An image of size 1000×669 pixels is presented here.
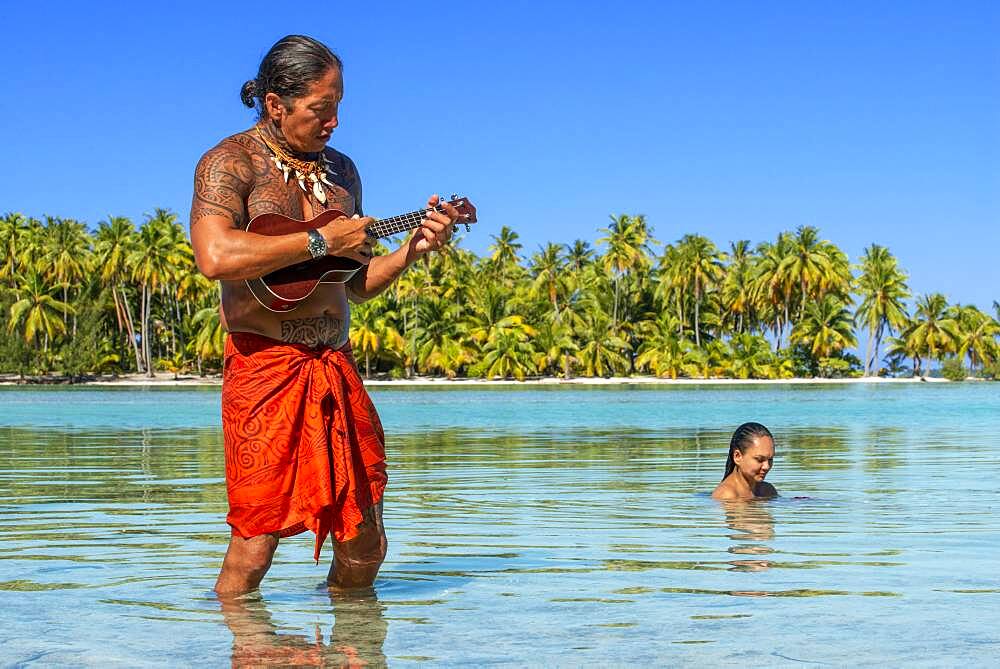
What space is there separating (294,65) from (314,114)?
0.51ft

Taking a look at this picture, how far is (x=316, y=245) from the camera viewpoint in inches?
150

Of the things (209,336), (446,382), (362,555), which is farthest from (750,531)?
(446,382)

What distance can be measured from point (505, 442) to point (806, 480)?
25.1ft

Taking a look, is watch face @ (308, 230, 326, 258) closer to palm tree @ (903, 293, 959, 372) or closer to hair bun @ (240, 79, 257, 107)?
hair bun @ (240, 79, 257, 107)

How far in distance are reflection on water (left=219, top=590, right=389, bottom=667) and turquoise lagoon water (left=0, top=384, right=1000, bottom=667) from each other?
1cm

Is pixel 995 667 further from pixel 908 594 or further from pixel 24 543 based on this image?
pixel 24 543

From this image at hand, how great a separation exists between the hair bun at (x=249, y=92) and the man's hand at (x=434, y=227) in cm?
65

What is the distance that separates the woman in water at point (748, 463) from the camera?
867 centimetres

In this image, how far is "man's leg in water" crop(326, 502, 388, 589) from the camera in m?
4.27

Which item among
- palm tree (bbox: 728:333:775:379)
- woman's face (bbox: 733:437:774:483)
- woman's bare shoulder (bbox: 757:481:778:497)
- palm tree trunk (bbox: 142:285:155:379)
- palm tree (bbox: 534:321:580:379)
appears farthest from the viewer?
palm tree trunk (bbox: 142:285:155:379)

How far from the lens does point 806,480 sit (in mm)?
11062

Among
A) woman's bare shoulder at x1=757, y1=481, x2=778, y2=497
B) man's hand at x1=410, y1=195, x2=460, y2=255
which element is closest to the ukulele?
man's hand at x1=410, y1=195, x2=460, y2=255

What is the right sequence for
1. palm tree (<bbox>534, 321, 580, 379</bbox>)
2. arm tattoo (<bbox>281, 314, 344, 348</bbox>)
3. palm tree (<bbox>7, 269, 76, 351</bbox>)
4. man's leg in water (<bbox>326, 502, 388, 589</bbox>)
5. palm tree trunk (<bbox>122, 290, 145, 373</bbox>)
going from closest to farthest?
arm tattoo (<bbox>281, 314, 344, 348</bbox>) → man's leg in water (<bbox>326, 502, 388, 589</bbox>) → palm tree (<bbox>534, 321, 580, 379</bbox>) → palm tree (<bbox>7, 269, 76, 351</bbox>) → palm tree trunk (<bbox>122, 290, 145, 373</bbox>)

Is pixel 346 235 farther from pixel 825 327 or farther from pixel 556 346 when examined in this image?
pixel 825 327
